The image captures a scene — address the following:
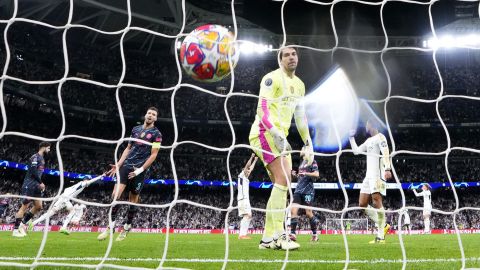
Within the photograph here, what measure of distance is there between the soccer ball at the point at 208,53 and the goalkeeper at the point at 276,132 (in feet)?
1.54

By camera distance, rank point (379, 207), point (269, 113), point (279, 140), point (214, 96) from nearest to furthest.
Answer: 1. point (269, 113)
2. point (279, 140)
3. point (379, 207)
4. point (214, 96)

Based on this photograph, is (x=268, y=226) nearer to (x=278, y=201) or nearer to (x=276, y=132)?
(x=278, y=201)

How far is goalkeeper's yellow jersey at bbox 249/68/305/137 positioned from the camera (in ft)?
14.9

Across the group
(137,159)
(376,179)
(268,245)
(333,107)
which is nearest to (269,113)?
(268,245)

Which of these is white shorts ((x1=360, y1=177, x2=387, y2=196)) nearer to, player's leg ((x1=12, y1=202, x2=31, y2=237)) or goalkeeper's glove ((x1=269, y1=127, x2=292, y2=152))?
goalkeeper's glove ((x1=269, y1=127, x2=292, y2=152))

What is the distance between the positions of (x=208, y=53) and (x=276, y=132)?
3.57ft

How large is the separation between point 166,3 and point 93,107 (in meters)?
7.25

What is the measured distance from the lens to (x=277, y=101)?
188 inches

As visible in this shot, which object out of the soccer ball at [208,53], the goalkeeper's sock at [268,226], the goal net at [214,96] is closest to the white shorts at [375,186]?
the goalkeeper's sock at [268,226]

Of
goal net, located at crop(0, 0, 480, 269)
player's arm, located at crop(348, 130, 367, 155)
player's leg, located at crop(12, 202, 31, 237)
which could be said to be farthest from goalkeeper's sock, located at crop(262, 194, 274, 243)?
goal net, located at crop(0, 0, 480, 269)

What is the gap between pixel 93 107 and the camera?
81.7 feet

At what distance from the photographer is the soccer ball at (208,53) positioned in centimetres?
453

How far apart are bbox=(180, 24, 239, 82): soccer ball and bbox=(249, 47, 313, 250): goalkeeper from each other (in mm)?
469

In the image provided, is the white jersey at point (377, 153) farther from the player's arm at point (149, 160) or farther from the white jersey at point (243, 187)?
the player's arm at point (149, 160)
